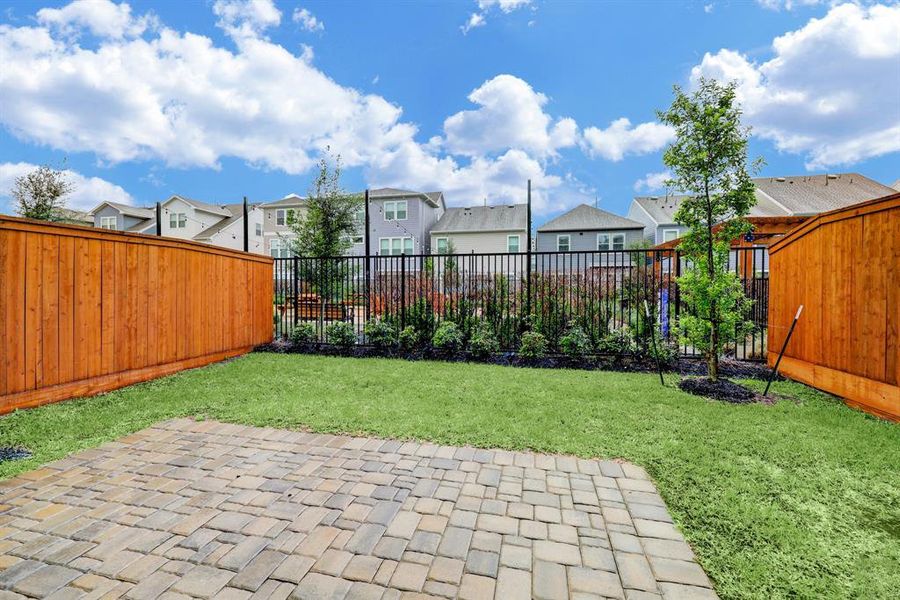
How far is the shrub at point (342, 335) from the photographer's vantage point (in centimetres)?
765

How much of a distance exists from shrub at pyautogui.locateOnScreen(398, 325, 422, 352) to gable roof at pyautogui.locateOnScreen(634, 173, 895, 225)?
20929 mm

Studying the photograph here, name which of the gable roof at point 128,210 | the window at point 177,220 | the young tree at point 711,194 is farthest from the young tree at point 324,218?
the gable roof at point 128,210

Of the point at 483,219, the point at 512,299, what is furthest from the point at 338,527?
the point at 483,219

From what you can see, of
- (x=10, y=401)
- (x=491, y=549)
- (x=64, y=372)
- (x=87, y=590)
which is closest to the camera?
(x=87, y=590)

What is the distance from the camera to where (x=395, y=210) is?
27.2 meters

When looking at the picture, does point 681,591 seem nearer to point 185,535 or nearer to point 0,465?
point 185,535

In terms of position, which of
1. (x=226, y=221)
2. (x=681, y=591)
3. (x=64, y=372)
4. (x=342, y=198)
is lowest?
(x=681, y=591)

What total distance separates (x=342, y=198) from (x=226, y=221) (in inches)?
787

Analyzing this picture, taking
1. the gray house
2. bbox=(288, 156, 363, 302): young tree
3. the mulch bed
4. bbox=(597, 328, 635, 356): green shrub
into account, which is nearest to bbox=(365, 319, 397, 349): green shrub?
the mulch bed

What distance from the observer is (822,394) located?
4523 mm

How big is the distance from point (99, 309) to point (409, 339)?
4.37 metres

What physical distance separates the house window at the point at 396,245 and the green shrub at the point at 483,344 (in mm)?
20156

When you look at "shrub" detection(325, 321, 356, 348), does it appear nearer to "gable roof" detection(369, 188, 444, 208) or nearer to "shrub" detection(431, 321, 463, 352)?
"shrub" detection(431, 321, 463, 352)

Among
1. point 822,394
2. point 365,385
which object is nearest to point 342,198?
point 365,385
